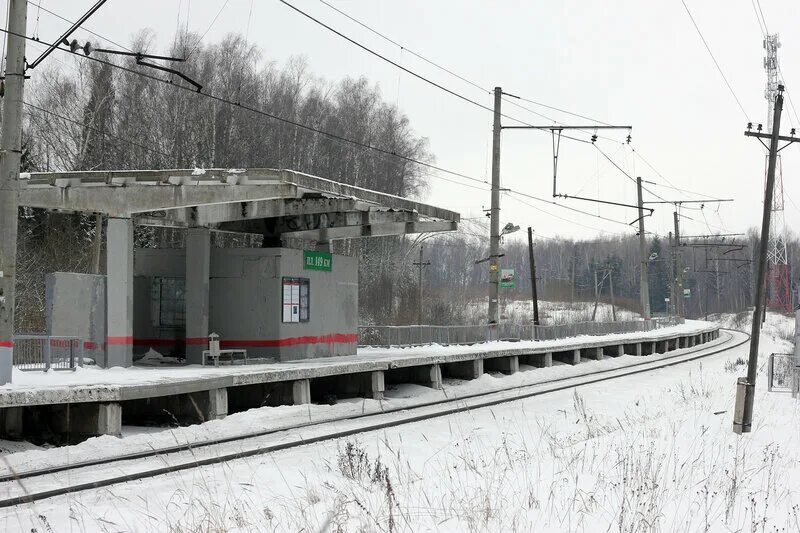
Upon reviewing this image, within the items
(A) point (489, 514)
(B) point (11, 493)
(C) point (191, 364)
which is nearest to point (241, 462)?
(B) point (11, 493)

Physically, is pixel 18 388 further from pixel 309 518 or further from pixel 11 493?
pixel 309 518

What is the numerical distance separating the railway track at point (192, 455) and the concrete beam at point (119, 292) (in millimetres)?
4402

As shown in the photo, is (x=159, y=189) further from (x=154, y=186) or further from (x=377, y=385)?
(x=377, y=385)

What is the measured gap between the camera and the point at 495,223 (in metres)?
29.5

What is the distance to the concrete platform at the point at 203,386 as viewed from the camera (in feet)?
41.7

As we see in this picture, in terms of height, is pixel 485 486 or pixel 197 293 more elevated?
pixel 197 293

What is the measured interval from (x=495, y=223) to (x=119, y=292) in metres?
15.3

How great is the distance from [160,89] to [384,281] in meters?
19.1

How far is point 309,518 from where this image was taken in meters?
7.70

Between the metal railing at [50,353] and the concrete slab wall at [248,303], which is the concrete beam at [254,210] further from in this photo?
the metal railing at [50,353]

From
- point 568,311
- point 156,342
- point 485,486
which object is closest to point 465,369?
point 156,342

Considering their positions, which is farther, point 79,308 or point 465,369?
point 465,369

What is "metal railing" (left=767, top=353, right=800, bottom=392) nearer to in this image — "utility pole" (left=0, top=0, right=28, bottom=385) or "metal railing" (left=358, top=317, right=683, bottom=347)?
"metal railing" (left=358, top=317, right=683, bottom=347)

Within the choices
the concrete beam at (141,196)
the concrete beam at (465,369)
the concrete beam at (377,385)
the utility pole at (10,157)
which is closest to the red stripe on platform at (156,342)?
the concrete beam at (141,196)
